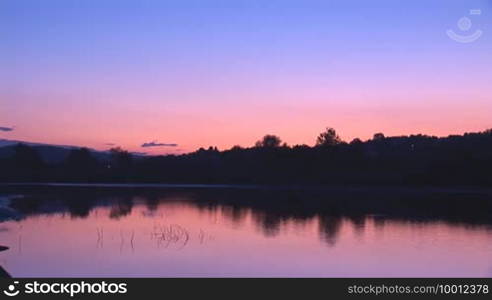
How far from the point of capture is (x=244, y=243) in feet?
97.1

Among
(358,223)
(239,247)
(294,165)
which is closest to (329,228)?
(358,223)

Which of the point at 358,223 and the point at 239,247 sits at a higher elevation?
the point at 239,247

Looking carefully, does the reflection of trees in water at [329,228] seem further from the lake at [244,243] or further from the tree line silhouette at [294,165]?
the tree line silhouette at [294,165]

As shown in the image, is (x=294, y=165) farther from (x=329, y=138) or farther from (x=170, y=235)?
(x=170, y=235)

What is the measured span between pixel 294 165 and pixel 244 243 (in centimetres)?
8666

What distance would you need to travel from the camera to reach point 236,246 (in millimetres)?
28500

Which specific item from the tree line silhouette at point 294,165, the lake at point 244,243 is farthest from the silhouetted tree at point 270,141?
the lake at point 244,243

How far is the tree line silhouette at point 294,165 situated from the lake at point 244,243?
4361 centimetres

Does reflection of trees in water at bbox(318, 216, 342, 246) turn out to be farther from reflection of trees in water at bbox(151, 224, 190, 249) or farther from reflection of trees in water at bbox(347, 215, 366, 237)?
reflection of trees in water at bbox(151, 224, 190, 249)

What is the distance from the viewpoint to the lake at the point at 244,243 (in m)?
22.2

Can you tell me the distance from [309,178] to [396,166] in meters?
→ 16.1

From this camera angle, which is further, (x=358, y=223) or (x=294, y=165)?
(x=294, y=165)

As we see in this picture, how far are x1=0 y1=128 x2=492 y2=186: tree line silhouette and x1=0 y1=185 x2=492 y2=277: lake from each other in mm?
43608

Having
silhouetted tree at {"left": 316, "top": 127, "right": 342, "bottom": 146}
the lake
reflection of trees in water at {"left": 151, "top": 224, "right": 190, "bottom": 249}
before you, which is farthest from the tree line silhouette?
reflection of trees in water at {"left": 151, "top": 224, "right": 190, "bottom": 249}
